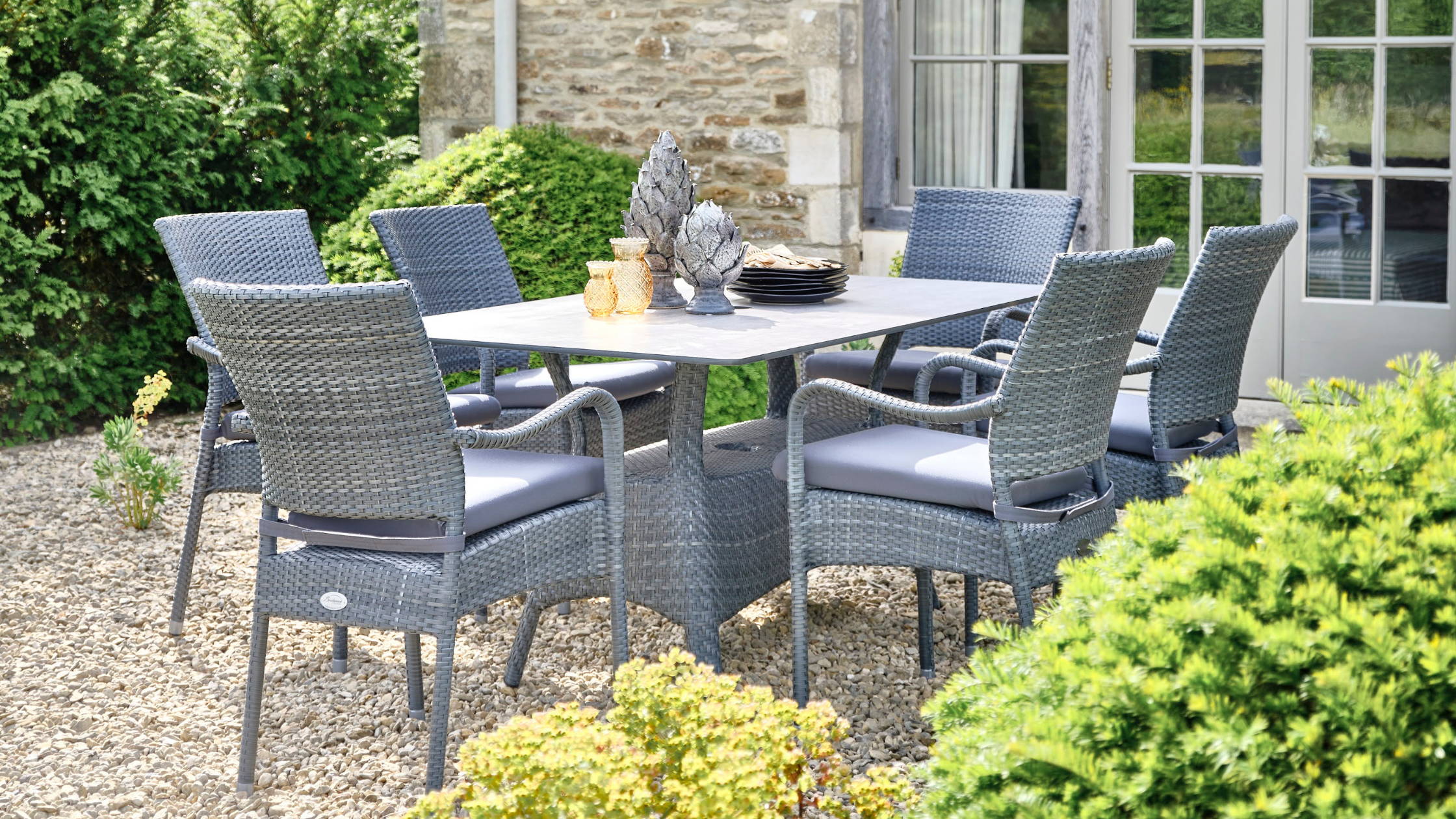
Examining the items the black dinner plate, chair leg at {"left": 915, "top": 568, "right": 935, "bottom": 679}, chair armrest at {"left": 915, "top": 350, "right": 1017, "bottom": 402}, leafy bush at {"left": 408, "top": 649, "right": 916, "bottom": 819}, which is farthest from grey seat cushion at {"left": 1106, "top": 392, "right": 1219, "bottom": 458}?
leafy bush at {"left": 408, "top": 649, "right": 916, "bottom": 819}

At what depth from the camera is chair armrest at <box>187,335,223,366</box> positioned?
3.71 meters

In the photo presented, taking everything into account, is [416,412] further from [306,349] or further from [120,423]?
[120,423]

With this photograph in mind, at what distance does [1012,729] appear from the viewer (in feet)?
4.84

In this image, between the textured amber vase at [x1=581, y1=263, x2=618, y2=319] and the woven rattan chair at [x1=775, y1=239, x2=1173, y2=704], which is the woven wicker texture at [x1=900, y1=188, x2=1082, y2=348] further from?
the woven rattan chair at [x1=775, y1=239, x2=1173, y2=704]

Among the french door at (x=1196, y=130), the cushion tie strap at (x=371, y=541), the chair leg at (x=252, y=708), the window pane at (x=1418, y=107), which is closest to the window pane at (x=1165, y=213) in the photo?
the french door at (x=1196, y=130)

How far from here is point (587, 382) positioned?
4133 mm

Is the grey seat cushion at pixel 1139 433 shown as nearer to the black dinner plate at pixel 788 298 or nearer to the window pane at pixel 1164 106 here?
the black dinner plate at pixel 788 298

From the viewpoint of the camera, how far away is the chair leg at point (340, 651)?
3.57 m

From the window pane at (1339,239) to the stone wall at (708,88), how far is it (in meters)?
1.79

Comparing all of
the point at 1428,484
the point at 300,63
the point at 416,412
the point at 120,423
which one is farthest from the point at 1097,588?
the point at 300,63

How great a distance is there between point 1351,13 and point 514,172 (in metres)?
3.14

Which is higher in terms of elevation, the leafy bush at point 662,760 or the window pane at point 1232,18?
the window pane at point 1232,18

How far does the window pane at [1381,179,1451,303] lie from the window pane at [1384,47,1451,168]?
0.09 m

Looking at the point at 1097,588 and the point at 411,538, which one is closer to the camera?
the point at 1097,588
